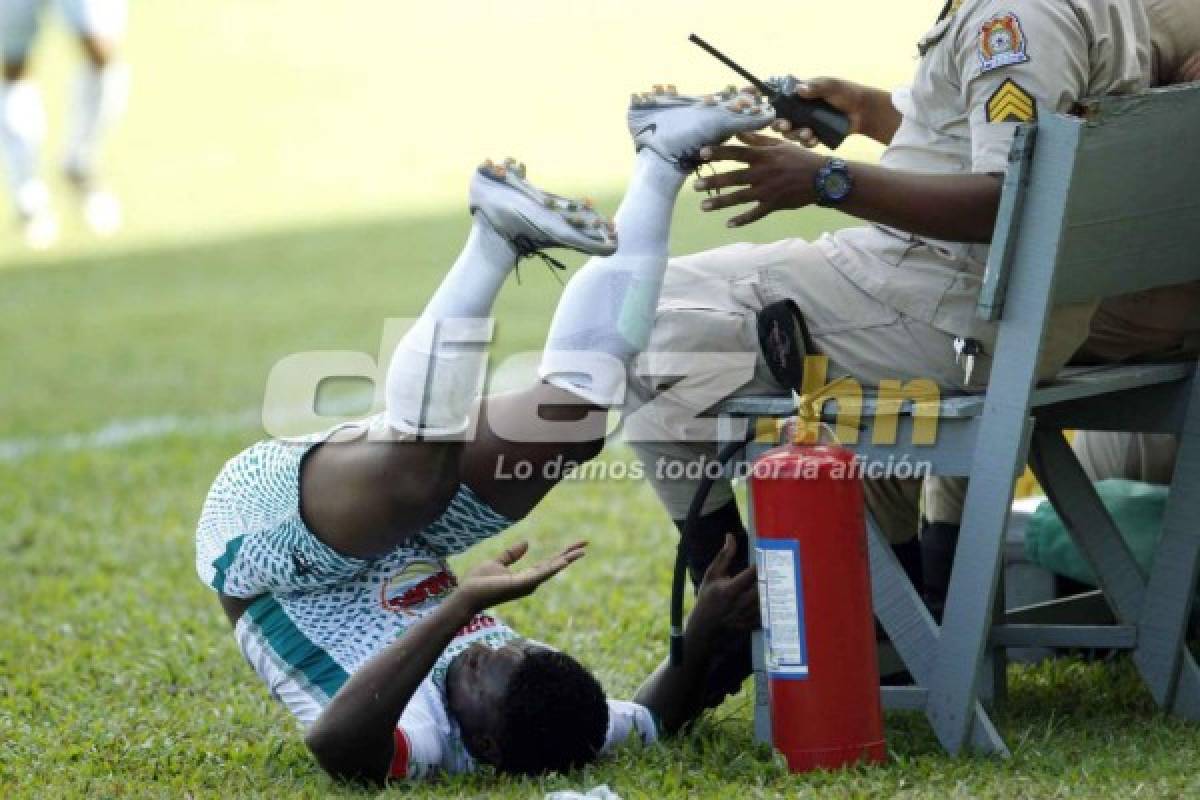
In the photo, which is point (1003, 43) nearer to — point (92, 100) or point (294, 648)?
point (294, 648)

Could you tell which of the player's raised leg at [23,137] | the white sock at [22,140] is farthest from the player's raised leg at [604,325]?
the white sock at [22,140]

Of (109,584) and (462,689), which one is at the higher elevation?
(462,689)

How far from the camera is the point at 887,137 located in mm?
4602

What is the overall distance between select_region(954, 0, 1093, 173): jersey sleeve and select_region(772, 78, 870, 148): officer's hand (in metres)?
0.68

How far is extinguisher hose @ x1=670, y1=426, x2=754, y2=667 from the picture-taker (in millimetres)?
3936

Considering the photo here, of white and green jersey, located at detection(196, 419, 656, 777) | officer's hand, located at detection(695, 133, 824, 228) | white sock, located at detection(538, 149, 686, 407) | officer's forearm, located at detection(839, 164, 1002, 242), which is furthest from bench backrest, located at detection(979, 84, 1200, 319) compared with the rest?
white and green jersey, located at detection(196, 419, 656, 777)

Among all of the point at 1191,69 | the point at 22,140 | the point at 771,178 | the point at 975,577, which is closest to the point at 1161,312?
the point at 1191,69

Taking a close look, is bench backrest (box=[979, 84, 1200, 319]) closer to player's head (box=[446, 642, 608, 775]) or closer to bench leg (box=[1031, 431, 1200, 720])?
bench leg (box=[1031, 431, 1200, 720])

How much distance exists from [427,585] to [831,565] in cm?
99

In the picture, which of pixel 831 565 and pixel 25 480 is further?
pixel 25 480

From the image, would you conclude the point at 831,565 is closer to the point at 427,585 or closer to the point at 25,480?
the point at 427,585

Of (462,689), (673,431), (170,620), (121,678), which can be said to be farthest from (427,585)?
(170,620)

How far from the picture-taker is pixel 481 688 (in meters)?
3.95

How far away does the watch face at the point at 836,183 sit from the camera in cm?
376
